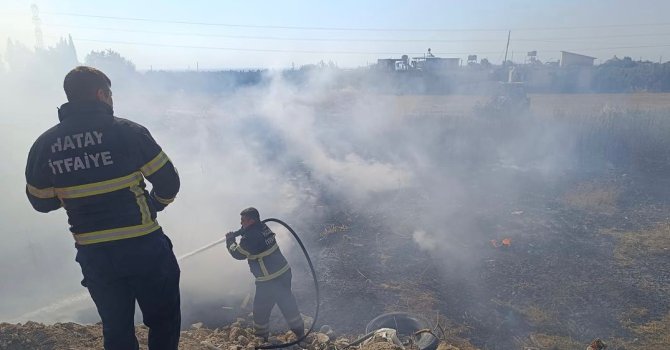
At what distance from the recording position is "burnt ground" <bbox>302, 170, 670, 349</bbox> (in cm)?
557

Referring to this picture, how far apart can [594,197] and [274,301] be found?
10.2 metres

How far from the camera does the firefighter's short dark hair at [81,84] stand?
2.22 metres

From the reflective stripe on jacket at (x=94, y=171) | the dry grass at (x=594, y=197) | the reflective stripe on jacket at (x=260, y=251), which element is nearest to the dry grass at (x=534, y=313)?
the reflective stripe on jacket at (x=260, y=251)

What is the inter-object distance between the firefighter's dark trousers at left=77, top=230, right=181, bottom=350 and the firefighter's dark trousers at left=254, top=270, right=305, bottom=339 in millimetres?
1868

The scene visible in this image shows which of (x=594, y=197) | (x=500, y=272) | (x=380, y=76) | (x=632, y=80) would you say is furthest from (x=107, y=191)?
(x=632, y=80)

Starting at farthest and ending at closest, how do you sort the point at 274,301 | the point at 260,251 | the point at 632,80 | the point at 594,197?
the point at 632,80 < the point at 594,197 < the point at 274,301 < the point at 260,251

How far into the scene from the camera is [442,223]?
9.30 m

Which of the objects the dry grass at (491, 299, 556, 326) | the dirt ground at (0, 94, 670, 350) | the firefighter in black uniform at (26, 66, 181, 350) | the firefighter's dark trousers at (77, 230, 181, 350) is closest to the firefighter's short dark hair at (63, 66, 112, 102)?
the firefighter in black uniform at (26, 66, 181, 350)

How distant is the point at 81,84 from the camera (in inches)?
87.6

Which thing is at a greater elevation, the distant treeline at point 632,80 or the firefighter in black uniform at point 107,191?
the distant treeline at point 632,80

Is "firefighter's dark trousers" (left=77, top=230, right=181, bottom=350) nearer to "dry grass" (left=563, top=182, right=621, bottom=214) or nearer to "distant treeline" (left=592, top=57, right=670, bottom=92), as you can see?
"dry grass" (left=563, top=182, right=621, bottom=214)

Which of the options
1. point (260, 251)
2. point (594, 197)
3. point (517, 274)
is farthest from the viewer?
point (594, 197)

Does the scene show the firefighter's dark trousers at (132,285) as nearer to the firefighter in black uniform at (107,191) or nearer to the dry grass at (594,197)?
the firefighter in black uniform at (107,191)

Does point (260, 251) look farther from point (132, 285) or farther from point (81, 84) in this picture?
point (81, 84)
